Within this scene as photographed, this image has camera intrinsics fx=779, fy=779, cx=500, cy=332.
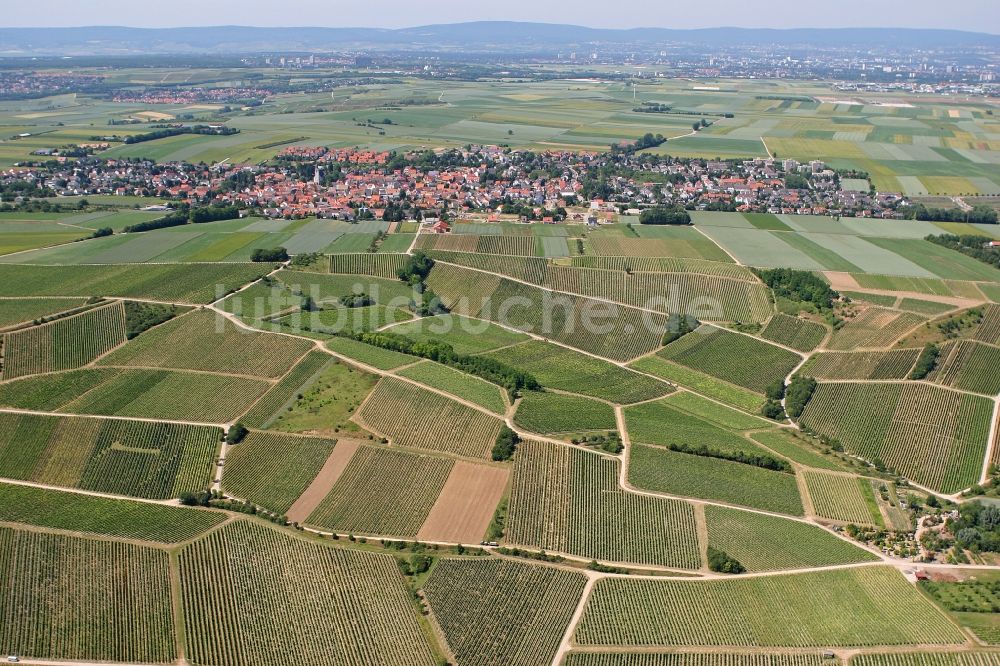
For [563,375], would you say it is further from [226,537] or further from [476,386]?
[226,537]

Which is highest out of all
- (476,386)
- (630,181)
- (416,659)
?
(630,181)

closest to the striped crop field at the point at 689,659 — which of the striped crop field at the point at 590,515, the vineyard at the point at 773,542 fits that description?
the vineyard at the point at 773,542

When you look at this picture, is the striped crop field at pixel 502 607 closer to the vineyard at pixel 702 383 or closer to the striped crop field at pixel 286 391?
the striped crop field at pixel 286 391

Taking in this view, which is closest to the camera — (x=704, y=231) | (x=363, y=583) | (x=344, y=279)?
(x=363, y=583)

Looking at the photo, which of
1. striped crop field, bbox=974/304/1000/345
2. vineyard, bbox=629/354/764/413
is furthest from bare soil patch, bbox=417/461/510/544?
striped crop field, bbox=974/304/1000/345

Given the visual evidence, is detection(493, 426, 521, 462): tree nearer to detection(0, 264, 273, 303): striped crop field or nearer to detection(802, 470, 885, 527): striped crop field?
detection(802, 470, 885, 527): striped crop field

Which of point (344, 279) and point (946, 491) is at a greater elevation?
point (344, 279)

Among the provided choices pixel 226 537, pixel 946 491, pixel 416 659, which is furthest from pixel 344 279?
pixel 946 491

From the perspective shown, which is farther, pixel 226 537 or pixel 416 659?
pixel 226 537
